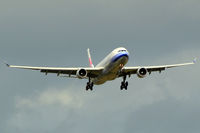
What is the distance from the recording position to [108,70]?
301ft

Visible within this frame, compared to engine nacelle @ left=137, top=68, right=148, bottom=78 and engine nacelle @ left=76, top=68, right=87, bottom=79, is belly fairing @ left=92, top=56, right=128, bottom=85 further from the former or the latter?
engine nacelle @ left=137, top=68, right=148, bottom=78

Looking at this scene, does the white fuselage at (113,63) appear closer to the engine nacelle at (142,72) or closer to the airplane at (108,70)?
the airplane at (108,70)

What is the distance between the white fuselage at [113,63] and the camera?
89.8 m

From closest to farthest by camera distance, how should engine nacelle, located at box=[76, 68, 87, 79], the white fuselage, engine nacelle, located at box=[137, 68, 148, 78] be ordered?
the white fuselage → engine nacelle, located at box=[76, 68, 87, 79] → engine nacelle, located at box=[137, 68, 148, 78]

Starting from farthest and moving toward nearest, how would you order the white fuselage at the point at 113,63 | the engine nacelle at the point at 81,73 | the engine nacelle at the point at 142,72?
the engine nacelle at the point at 142,72, the engine nacelle at the point at 81,73, the white fuselage at the point at 113,63

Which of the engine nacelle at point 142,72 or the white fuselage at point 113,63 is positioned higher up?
the white fuselage at point 113,63

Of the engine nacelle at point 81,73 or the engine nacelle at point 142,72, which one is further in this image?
the engine nacelle at point 142,72

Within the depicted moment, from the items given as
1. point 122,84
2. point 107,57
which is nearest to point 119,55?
point 107,57

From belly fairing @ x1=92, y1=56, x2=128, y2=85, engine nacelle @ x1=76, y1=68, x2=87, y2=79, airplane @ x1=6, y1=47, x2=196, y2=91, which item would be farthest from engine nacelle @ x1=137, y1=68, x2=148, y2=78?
engine nacelle @ x1=76, y1=68, x2=87, y2=79

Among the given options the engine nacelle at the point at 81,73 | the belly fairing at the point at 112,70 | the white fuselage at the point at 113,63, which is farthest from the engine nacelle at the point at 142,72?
the engine nacelle at the point at 81,73

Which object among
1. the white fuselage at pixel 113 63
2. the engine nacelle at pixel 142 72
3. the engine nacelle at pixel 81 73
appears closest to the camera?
the white fuselage at pixel 113 63

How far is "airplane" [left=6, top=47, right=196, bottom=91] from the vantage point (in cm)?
9038

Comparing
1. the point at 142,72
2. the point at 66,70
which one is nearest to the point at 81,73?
the point at 66,70

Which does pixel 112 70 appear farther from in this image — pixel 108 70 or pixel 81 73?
pixel 81 73
